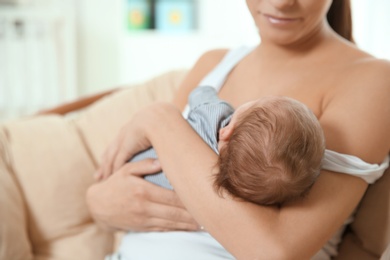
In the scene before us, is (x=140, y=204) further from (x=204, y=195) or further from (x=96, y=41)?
(x=96, y=41)

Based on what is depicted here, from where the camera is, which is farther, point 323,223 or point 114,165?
point 114,165

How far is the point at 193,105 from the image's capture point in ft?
4.75

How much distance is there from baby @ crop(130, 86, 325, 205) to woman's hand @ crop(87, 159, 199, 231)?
0.28 metres

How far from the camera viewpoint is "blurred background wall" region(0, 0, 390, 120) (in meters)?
4.38

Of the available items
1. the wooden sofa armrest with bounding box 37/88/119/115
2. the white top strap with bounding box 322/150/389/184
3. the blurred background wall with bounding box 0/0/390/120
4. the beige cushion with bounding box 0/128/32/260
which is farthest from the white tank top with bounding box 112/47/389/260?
the blurred background wall with bounding box 0/0/390/120

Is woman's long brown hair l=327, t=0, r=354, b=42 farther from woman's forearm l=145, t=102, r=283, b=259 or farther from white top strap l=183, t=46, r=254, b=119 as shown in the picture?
woman's forearm l=145, t=102, r=283, b=259

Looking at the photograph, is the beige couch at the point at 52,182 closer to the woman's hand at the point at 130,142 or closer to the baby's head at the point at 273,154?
the woman's hand at the point at 130,142

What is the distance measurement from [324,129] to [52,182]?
1.04 m

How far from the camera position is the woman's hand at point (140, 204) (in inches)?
55.3

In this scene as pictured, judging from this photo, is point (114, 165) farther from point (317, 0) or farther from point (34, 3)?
point (34, 3)

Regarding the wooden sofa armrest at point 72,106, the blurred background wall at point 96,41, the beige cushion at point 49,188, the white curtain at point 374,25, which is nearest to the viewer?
the beige cushion at point 49,188

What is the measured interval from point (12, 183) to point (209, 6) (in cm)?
343

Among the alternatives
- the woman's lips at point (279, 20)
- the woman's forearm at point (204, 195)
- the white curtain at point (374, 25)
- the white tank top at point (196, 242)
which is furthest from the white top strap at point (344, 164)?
the white curtain at point (374, 25)

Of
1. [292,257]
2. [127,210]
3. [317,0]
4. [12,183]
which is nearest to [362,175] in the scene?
[292,257]
